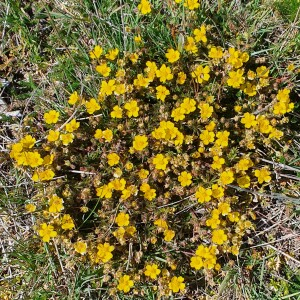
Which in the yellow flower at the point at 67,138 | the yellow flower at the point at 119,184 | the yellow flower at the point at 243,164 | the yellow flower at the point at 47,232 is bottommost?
the yellow flower at the point at 47,232

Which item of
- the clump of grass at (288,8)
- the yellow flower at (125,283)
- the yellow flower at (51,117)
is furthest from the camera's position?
the clump of grass at (288,8)

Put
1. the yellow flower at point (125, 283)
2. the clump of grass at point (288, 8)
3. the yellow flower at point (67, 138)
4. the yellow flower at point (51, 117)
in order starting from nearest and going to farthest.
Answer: the yellow flower at point (125, 283) < the yellow flower at point (67, 138) < the yellow flower at point (51, 117) < the clump of grass at point (288, 8)

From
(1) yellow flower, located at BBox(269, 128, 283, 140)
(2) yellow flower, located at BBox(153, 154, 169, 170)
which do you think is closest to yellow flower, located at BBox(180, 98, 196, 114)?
(2) yellow flower, located at BBox(153, 154, 169, 170)

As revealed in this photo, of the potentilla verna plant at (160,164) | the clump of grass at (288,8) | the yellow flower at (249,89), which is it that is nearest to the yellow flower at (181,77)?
the potentilla verna plant at (160,164)

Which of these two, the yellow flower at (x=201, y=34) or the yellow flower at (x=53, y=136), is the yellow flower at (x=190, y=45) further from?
the yellow flower at (x=53, y=136)

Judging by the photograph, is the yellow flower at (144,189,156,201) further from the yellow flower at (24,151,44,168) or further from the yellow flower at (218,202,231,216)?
the yellow flower at (24,151,44,168)
